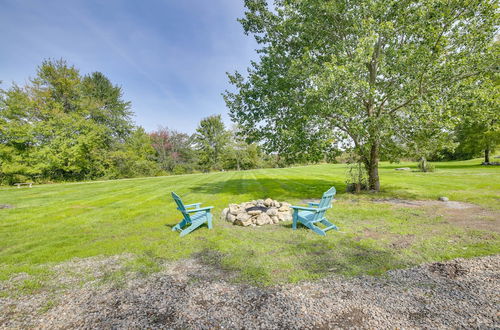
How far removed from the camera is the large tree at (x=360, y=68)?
9195 mm

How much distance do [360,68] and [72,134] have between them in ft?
119

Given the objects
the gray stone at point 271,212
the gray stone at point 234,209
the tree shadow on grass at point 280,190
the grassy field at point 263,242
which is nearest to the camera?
the grassy field at point 263,242

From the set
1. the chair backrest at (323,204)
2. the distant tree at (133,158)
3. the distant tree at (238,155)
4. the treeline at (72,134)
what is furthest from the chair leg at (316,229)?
the distant tree at (238,155)

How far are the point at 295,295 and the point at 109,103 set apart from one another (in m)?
48.4

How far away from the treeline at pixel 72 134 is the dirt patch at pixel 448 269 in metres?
21.4

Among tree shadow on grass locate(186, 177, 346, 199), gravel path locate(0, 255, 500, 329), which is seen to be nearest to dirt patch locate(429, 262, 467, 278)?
gravel path locate(0, 255, 500, 329)

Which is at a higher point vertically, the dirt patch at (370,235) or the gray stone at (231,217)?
the gray stone at (231,217)

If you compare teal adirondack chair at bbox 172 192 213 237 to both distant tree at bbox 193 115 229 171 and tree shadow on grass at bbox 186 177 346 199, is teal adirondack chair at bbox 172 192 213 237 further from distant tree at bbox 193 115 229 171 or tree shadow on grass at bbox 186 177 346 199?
distant tree at bbox 193 115 229 171

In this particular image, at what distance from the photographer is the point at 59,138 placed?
29.3 m

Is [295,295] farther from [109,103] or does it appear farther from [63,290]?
[109,103]

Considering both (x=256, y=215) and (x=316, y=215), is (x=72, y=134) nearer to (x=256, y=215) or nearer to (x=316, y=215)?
(x=256, y=215)

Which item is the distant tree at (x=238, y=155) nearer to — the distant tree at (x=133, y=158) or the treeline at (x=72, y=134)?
the treeline at (x=72, y=134)

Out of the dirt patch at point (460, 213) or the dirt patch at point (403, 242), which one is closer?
the dirt patch at point (403, 242)

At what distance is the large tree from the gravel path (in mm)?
6996
